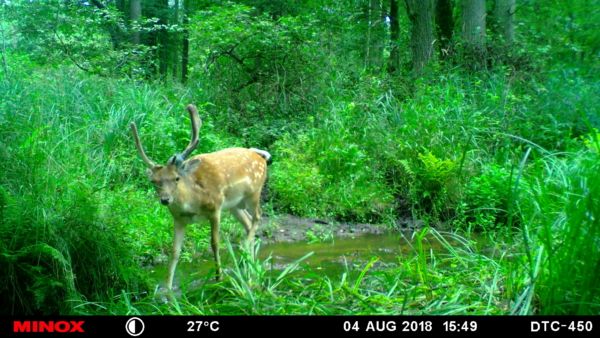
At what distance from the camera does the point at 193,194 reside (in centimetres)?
820

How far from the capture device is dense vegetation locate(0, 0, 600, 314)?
5.61 metres

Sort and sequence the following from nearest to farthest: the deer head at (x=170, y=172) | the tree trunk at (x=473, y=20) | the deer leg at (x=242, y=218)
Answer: the deer head at (x=170, y=172), the deer leg at (x=242, y=218), the tree trunk at (x=473, y=20)

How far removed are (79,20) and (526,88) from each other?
11634 mm

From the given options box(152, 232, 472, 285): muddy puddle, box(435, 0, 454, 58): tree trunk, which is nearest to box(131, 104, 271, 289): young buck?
box(152, 232, 472, 285): muddy puddle

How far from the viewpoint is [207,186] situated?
8.49 meters

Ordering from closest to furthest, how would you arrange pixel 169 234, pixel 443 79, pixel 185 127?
pixel 169 234
pixel 185 127
pixel 443 79

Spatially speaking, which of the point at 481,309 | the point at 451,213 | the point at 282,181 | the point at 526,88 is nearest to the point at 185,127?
the point at 282,181

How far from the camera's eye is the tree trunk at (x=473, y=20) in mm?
17141

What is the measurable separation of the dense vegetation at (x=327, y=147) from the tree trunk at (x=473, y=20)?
0.40 feet

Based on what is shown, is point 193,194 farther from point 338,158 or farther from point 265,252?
point 338,158

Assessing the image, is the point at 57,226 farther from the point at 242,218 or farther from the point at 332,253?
the point at 332,253

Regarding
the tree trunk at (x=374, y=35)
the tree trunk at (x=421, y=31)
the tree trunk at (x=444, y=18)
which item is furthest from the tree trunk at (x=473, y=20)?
the tree trunk at (x=374, y=35)
